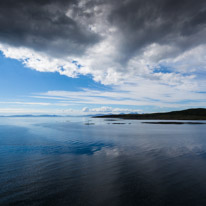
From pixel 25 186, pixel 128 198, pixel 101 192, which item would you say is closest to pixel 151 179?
pixel 128 198

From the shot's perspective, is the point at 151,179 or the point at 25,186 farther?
the point at 151,179

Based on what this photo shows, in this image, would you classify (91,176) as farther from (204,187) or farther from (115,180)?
(204,187)

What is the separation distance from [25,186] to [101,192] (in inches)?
284

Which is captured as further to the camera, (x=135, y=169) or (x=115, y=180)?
(x=135, y=169)

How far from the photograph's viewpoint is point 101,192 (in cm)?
1145

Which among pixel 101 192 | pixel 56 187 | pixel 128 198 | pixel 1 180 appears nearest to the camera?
pixel 128 198

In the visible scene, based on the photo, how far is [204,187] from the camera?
39.8 feet

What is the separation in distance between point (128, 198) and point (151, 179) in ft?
14.4

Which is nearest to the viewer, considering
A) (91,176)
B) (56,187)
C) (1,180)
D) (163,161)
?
(56,187)

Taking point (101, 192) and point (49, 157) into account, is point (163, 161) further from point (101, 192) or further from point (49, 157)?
point (49, 157)

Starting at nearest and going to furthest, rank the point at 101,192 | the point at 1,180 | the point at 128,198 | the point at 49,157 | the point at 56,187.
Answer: the point at 128,198 → the point at 101,192 → the point at 56,187 → the point at 1,180 → the point at 49,157

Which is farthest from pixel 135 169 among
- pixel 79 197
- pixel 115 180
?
pixel 79 197

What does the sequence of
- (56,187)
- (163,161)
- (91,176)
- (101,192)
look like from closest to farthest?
(101,192), (56,187), (91,176), (163,161)

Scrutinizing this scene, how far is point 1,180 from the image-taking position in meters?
13.5
